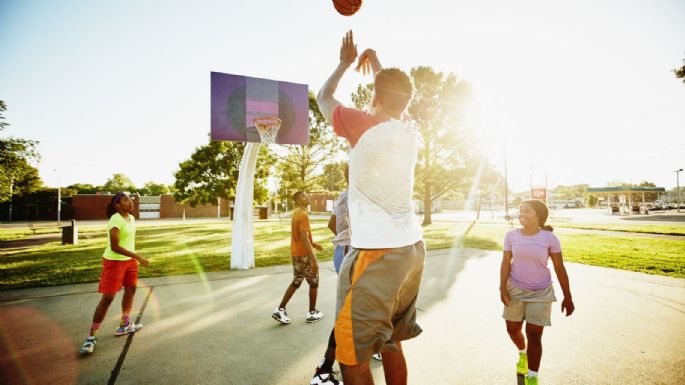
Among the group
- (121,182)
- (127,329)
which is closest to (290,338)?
(127,329)

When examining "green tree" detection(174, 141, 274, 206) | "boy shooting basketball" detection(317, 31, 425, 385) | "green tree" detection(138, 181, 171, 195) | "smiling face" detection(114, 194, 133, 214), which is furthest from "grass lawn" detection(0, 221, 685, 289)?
"green tree" detection(138, 181, 171, 195)

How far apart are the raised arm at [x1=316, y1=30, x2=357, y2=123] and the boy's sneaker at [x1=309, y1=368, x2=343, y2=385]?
2413 mm

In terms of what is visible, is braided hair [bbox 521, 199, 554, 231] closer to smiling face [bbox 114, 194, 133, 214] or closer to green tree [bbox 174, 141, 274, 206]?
smiling face [bbox 114, 194, 133, 214]

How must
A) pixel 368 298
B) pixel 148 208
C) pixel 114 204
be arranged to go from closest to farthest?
pixel 368 298 < pixel 114 204 < pixel 148 208

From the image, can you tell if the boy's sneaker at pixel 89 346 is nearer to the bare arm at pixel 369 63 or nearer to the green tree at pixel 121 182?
the bare arm at pixel 369 63

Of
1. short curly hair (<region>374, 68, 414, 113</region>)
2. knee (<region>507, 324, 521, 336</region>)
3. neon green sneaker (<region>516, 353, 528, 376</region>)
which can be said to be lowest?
neon green sneaker (<region>516, 353, 528, 376</region>)

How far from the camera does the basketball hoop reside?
8250 millimetres

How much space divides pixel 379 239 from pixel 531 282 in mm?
2069

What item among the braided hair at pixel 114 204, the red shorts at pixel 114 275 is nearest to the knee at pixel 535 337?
the red shorts at pixel 114 275

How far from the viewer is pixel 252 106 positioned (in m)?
8.38

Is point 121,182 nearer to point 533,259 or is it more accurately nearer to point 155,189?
point 155,189

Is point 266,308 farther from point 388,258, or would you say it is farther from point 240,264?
point 388,258

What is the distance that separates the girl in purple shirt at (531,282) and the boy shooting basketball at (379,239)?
5.24 feet

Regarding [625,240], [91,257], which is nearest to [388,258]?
[91,257]
